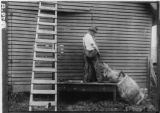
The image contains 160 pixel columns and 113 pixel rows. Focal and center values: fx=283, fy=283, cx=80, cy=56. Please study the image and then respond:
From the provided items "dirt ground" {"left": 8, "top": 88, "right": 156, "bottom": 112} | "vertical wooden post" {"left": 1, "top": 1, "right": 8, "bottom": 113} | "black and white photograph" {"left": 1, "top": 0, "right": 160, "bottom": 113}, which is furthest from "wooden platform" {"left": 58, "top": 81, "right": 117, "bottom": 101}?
"vertical wooden post" {"left": 1, "top": 1, "right": 8, "bottom": 113}

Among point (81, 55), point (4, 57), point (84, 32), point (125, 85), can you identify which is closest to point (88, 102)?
point (125, 85)

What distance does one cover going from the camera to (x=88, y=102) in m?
6.39

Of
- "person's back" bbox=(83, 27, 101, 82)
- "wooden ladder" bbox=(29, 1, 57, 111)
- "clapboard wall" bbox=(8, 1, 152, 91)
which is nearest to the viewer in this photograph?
"wooden ladder" bbox=(29, 1, 57, 111)

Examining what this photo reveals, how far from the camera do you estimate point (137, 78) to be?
22.0 ft

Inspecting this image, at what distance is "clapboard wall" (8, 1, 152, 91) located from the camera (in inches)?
247

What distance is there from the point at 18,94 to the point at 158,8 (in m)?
3.62

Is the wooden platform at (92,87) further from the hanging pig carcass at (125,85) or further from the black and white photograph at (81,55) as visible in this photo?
the hanging pig carcass at (125,85)

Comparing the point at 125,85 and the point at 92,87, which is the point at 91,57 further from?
the point at 125,85

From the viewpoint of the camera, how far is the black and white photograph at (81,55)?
6.16 meters

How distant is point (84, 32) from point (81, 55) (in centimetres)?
54

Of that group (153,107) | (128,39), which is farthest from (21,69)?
(153,107)

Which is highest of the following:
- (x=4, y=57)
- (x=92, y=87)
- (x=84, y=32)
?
(x=84, y=32)

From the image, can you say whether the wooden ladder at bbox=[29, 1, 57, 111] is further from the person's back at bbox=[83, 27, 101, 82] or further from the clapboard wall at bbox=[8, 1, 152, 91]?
the person's back at bbox=[83, 27, 101, 82]

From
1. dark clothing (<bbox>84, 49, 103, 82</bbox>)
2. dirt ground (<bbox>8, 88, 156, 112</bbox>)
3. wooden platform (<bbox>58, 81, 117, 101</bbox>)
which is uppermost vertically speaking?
dark clothing (<bbox>84, 49, 103, 82</bbox>)
